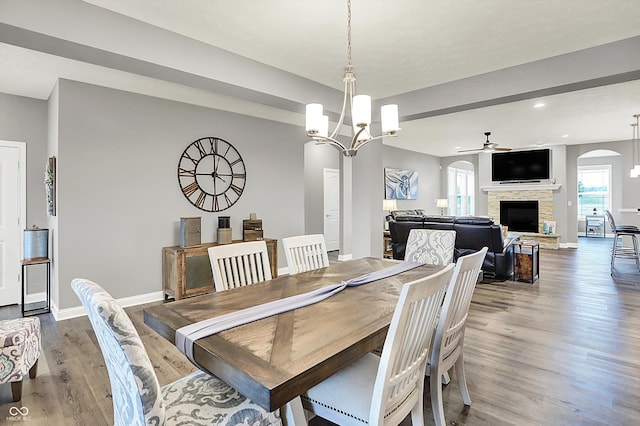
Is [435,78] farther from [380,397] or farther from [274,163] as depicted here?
[380,397]

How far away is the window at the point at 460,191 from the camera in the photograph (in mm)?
11155

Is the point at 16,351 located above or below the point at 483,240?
below

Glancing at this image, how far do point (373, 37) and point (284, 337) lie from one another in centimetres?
247

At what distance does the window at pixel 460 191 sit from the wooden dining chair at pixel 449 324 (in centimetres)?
971

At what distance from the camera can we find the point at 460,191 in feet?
39.1

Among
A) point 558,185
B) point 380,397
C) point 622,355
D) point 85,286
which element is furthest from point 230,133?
point 558,185

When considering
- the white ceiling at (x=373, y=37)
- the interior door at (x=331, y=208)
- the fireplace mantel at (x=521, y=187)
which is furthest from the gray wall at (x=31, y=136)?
the fireplace mantel at (x=521, y=187)

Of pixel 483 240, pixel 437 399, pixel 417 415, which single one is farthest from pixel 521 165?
pixel 417 415

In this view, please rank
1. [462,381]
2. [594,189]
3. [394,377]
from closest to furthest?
[394,377] < [462,381] < [594,189]

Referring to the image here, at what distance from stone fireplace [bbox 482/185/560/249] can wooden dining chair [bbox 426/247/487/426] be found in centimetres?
815

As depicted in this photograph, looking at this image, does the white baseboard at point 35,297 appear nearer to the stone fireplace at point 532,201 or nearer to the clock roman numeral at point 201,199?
the clock roman numeral at point 201,199

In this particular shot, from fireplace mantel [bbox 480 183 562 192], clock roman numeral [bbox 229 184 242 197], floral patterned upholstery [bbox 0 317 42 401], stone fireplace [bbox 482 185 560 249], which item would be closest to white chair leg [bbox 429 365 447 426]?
floral patterned upholstery [bbox 0 317 42 401]

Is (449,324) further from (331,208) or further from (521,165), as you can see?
(521,165)

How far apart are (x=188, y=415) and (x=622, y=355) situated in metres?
3.26
